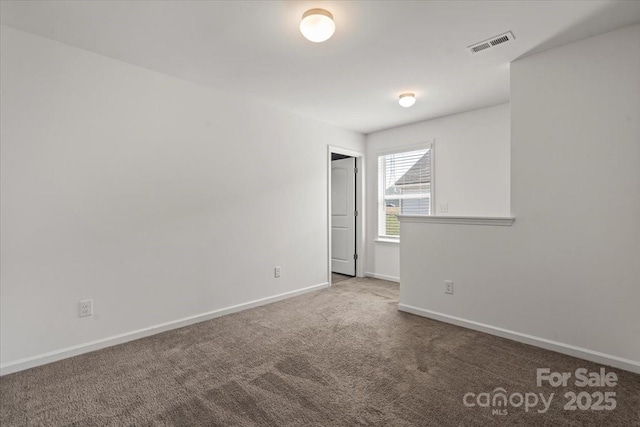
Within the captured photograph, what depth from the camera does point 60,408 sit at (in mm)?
1869

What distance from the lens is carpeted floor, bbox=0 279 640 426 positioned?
1774 millimetres

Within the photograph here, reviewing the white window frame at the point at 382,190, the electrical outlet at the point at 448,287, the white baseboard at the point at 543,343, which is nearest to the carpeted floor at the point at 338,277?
the white window frame at the point at 382,190

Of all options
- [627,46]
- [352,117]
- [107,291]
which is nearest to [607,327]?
[627,46]

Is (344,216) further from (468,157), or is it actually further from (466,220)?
(466,220)

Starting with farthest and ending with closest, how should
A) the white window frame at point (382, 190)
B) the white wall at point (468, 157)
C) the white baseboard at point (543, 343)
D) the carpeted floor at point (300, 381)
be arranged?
the white window frame at point (382, 190)
the white wall at point (468, 157)
the white baseboard at point (543, 343)
the carpeted floor at point (300, 381)

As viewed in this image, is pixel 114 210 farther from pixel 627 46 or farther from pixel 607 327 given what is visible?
pixel 627 46

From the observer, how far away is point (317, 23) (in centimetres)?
207

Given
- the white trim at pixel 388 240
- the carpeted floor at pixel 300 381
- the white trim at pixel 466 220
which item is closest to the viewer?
the carpeted floor at pixel 300 381

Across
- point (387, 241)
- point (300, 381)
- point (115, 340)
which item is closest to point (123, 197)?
point (115, 340)

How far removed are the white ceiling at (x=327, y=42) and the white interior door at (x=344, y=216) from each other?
2.13 meters

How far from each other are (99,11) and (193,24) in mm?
595

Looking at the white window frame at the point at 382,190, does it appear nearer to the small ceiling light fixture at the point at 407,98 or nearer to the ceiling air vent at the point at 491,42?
the small ceiling light fixture at the point at 407,98

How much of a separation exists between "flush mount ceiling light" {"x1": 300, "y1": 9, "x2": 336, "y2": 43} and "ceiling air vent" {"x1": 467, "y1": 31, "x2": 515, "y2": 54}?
130cm

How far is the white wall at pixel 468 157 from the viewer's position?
157 inches
